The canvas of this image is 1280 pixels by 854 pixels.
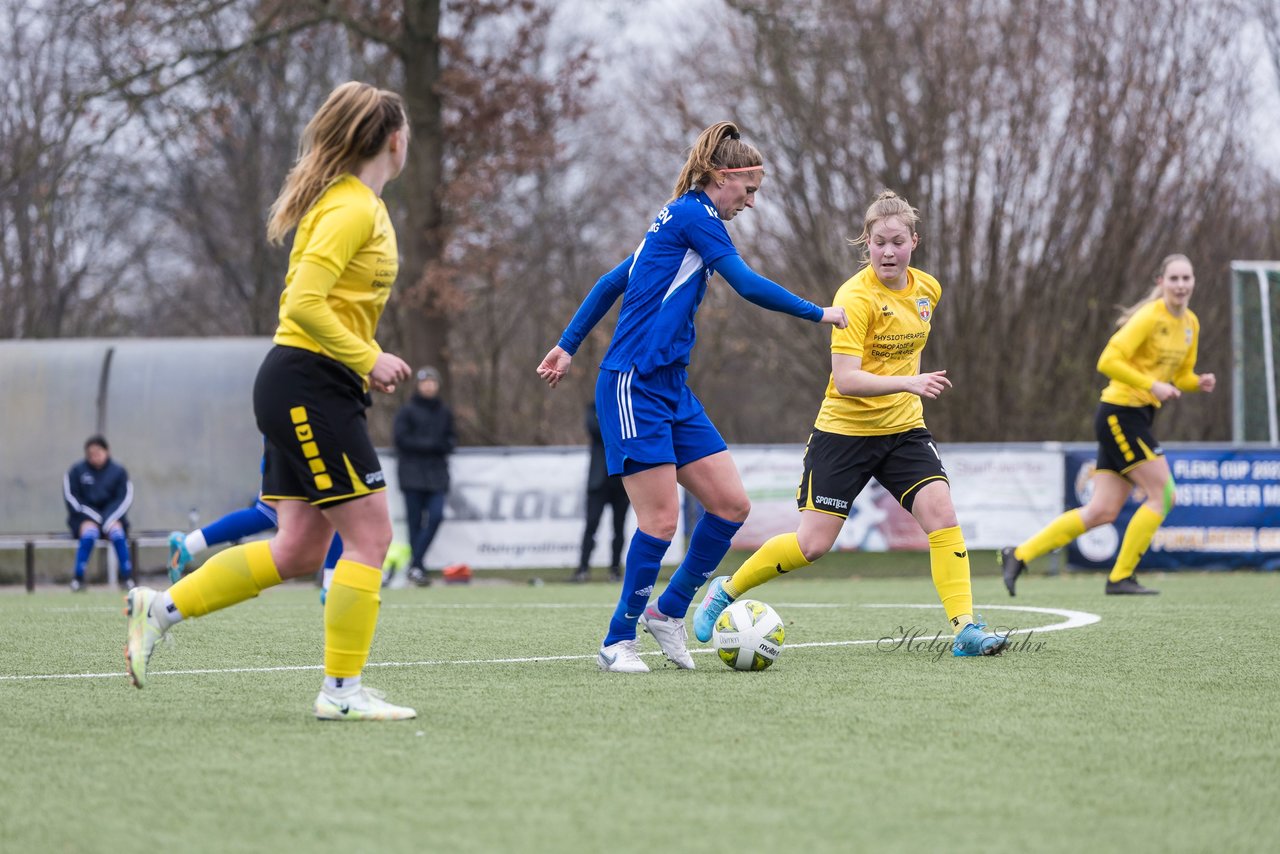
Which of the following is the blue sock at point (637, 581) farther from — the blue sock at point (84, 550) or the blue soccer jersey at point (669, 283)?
the blue sock at point (84, 550)

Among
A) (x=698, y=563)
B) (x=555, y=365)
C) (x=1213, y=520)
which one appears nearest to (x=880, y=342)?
(x=698, y=563)

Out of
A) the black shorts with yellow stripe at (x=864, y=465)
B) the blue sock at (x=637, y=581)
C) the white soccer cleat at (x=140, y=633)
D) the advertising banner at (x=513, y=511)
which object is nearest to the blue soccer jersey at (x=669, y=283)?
the blue sock at (x=637, y=581)

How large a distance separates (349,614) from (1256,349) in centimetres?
1462

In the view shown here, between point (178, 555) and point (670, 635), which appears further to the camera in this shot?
point (178, 555)

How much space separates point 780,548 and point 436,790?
3.57m

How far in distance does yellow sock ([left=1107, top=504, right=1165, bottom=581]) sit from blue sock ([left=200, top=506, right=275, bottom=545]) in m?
5.93

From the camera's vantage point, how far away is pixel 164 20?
19.5 metres

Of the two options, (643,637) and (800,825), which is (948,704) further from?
(643,637)

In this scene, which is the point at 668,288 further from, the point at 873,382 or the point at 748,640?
the point at 748,640

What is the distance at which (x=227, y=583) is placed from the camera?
Answer: 16.3 feet

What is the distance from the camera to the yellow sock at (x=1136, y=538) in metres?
10.8

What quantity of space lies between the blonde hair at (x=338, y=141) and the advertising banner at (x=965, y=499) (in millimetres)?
10972

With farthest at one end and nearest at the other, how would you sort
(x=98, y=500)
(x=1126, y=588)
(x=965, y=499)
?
(x=965, y=499)
(x=98, y=500)
(x=1126, y=588)

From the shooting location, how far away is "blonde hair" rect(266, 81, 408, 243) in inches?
190
